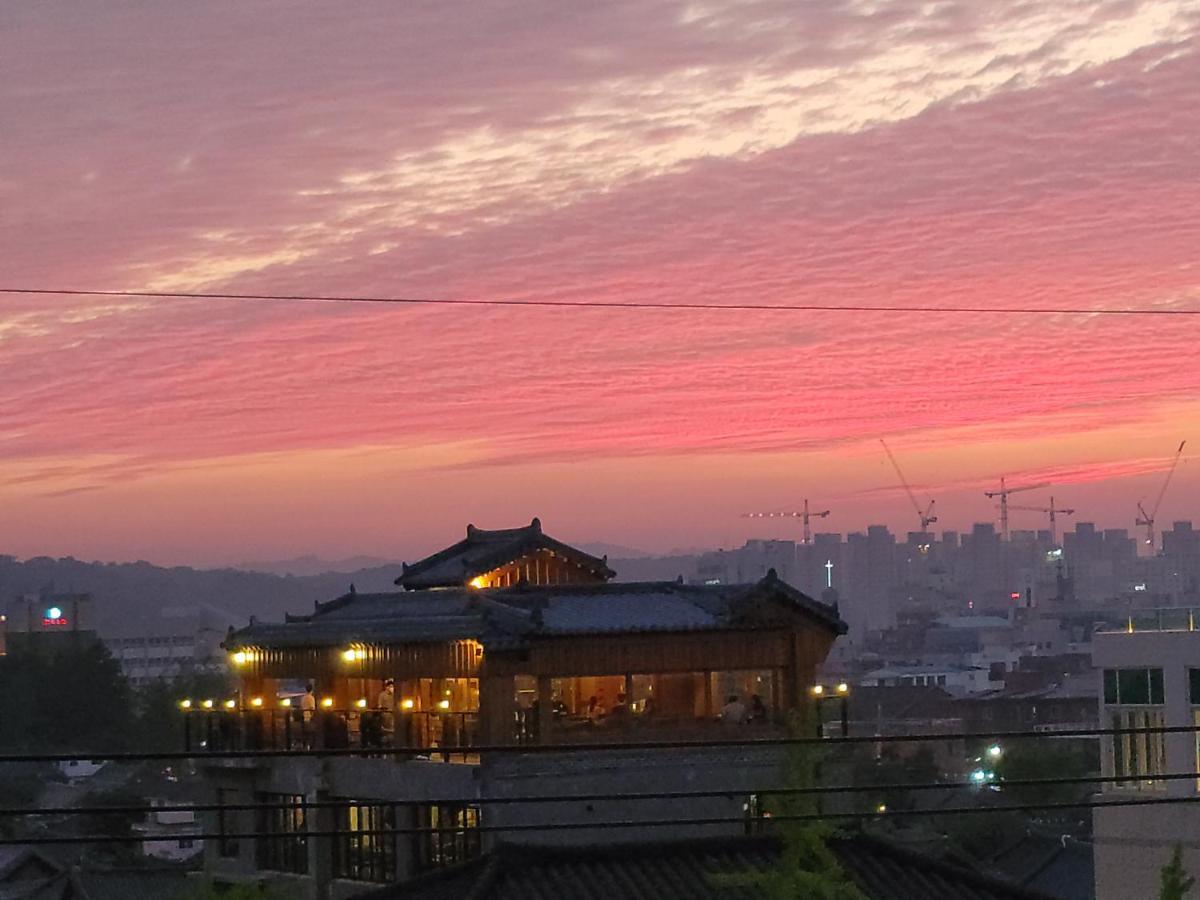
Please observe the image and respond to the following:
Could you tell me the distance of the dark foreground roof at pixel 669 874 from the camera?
83.8ft

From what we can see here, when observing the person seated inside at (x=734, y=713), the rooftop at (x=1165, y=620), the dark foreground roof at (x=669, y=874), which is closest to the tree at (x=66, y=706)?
the person seated inside at (x=734, y=713)

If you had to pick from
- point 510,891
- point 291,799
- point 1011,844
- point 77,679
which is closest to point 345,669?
point 291,799

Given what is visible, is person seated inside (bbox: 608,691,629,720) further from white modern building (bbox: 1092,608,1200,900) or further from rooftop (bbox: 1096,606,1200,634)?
rooftop (bbox: 1096,606,1200,634)

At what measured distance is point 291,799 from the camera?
3809cm

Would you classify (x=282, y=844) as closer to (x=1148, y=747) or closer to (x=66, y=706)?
(x=1148, y=747)

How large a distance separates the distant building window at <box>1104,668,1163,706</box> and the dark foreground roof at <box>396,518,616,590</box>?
1105 centimetres

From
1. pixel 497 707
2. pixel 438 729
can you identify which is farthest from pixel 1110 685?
pixel 438 729

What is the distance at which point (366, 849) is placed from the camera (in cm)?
3484

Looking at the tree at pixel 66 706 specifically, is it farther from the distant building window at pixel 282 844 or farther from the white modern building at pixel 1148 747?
the white modern building at pixel 1148 747

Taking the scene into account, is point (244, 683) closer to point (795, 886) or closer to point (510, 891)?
point (510, 891)

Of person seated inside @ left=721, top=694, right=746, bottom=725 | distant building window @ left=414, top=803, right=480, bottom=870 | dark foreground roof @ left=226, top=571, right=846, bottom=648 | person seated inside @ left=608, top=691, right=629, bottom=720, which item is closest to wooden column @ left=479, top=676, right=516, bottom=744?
dark foreground roof @ left=226, top=571, right=846, bottom=648

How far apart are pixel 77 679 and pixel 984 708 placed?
48.5 m

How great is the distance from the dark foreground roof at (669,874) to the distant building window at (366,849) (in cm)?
675

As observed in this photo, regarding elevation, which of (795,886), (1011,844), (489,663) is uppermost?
(489,663)
